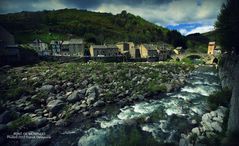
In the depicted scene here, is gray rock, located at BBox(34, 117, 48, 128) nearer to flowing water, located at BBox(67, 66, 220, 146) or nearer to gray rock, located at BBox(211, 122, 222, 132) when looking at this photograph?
flowing water, located at BBox(67, 66, 220, 146)

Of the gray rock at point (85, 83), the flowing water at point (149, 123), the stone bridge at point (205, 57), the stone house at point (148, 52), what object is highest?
the stone house at point (148, 52)

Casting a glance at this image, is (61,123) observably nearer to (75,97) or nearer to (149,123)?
(75,97)

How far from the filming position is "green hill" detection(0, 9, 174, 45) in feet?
135

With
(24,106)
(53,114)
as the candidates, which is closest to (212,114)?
(53,114)

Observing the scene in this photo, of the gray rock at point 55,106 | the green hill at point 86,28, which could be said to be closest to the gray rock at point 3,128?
the gray rock at point 55,106

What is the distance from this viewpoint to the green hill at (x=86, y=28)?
4121 centimetres

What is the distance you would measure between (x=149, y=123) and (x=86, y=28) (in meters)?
47.2

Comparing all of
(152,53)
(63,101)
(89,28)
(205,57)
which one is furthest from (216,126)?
(89,28)

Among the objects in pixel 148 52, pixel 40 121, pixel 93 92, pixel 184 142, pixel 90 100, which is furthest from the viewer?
pixel 148 52

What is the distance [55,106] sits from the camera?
881 cm

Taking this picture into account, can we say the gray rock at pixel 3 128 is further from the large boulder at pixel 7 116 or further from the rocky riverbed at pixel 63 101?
the large boulder at pixel 7 116

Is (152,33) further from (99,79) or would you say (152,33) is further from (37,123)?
(37,123)

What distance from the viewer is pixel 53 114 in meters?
8.38

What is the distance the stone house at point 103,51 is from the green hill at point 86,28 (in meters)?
9.85
